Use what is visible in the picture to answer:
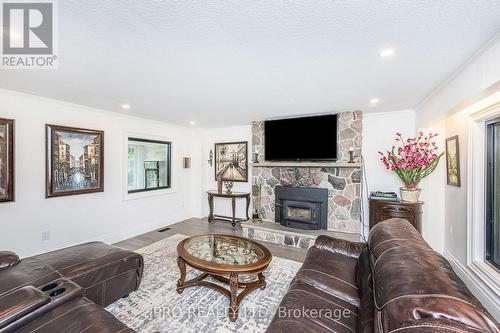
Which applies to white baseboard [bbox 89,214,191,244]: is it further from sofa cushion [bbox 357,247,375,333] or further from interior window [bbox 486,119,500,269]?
interior window [bbox 486,119,500,269]

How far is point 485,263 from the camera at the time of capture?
241 centimetres

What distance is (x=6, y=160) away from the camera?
2842 mm

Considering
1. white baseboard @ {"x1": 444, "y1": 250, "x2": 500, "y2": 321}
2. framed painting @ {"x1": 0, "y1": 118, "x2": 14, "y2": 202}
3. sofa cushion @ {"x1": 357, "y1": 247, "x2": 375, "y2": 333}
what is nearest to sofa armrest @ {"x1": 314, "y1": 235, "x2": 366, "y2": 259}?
sofa cushion @ {"x1": 357, "y1": 247, "x2": 375, "y2": 333}

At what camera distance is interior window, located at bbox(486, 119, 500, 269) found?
7.66 feet

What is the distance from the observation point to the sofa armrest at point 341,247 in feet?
7.56

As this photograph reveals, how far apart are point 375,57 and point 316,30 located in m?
0.74

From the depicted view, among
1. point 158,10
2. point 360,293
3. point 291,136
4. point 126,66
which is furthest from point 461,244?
point 126,66

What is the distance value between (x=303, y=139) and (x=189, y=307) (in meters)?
3.23

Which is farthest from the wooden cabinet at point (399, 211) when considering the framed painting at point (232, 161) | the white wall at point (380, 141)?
the framed painting at point (232, 161)

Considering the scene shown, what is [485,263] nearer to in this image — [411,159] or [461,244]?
[461,244]

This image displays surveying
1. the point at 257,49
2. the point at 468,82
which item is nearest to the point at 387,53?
the point at 468,82

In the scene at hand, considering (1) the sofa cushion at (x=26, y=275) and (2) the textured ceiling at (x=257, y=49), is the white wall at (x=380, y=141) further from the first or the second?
(1) the sofa cushion at (x=26, y=275)

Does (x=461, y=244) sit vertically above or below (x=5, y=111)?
below

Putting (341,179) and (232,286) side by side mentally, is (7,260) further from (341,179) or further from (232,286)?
(341,179)
